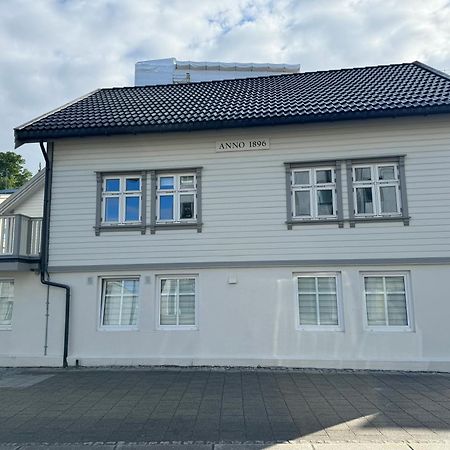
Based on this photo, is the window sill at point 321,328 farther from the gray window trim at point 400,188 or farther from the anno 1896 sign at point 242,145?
the anno 1896 sign at point 242,145

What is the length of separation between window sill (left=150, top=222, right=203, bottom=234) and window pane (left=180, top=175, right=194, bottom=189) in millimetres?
982

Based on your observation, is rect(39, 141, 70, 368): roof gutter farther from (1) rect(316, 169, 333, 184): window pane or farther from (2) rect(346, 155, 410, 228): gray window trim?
(2) rect(346, 155, 410, 228): gray window trim

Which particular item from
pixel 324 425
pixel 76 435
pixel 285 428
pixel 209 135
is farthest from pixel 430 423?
pixel 209 135

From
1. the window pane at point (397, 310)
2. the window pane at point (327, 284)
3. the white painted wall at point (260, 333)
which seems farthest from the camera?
the window pane at point (327, 284)

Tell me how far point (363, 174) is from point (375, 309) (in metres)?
3.16

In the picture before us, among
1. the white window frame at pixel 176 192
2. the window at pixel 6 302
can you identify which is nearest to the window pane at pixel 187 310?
the white window frame at pixel 176 192

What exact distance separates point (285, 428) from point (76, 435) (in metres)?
2.60

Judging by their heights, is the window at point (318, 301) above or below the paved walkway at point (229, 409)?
above

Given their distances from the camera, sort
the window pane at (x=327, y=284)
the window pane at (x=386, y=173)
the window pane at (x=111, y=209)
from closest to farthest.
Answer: the window pane at (x=327, y=284) < the window pane at (x=386, y=173) < the window pane at (x=111, y=209)

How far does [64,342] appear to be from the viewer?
971 cm

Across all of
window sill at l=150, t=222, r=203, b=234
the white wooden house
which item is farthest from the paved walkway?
window sill at l=150, t=222, r=203, b=234

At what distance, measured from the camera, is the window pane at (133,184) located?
10391 mm

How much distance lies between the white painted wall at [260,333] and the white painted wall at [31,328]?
39cm

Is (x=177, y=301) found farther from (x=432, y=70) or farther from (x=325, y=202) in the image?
(x=432, y=70)
